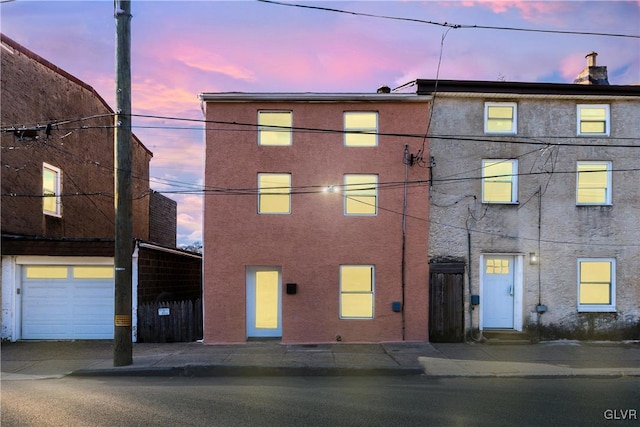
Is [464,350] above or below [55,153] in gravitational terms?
below

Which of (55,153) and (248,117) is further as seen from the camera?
(55,153)

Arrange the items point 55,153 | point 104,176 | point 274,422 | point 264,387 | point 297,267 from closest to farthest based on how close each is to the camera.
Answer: point 274,422 < point 264,387 < point 297,267 < point 55,153 < point 104,176

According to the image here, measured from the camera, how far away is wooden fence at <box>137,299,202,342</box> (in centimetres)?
1329

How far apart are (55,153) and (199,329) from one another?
28.0ft

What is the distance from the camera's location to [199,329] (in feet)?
44.1

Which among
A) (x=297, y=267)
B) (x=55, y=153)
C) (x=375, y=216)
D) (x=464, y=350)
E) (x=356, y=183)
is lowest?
(x=464, y=350)

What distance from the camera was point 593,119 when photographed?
1376 cm

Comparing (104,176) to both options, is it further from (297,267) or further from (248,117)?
(297,267)

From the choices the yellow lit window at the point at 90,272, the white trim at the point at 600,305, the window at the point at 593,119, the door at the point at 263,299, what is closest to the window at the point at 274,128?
the door at the point at 263,299

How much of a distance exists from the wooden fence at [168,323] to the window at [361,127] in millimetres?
6348

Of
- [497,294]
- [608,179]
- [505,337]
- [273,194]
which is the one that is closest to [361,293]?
[273,194]

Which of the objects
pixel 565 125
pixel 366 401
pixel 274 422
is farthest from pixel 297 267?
pixel 565 125

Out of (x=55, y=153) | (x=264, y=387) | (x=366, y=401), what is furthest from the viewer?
(x=55, y=153)

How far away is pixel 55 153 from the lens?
54.3ft
